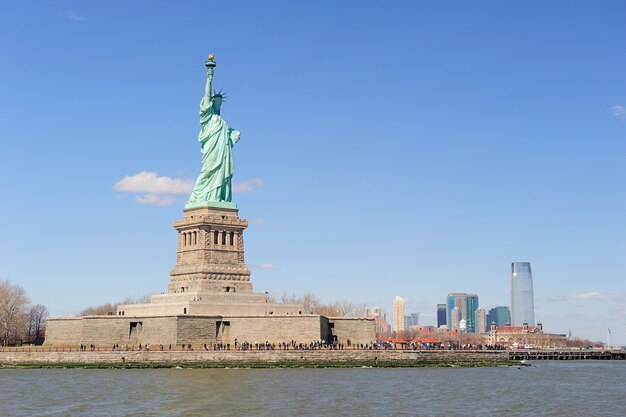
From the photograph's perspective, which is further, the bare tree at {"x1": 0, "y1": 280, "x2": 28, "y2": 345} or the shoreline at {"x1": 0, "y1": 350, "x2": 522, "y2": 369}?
the bare tree at {"x1": 0, "y1": 280, "x2": 28, "y2": 345}

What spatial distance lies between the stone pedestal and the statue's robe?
1775 millimetres

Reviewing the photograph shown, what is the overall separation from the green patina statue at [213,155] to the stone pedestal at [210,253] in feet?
4.96

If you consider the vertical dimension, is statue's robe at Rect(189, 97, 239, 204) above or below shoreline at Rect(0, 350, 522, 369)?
above

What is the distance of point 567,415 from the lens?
151 ft

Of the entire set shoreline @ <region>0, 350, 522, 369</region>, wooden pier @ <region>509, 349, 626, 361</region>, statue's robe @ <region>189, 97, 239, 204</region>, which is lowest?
shoreline @ <region>0, 350, 522, 369</region>

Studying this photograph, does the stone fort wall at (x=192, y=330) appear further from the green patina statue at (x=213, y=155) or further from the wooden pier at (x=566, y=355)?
the wooden pier at (x=566, y=355)

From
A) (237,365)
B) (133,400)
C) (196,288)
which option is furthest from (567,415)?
(196,288)

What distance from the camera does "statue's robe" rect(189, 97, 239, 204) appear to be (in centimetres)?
8738

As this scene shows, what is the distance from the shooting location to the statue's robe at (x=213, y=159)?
87375 millimetres

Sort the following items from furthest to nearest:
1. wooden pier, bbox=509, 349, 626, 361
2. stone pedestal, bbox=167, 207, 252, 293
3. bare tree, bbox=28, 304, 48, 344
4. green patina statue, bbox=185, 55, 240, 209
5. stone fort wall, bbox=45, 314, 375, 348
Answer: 1. wooden pier, bbox=509, 349, 626, 361
2. bare tree, bbox=28, 304, 48, 344
3. green patina statue, bbox=185, 55, 240, 209
4. stone pedestal, bbox=167, 207, 252, 293
5. stone fort wall, bbox=45, 314, 375, 348

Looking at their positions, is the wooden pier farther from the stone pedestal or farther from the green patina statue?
the green patina statue

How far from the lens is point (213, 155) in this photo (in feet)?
288

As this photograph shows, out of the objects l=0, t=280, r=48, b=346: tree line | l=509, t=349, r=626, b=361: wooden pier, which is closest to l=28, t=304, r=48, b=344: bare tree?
l=0, t=280, r=48, b=346: tree line

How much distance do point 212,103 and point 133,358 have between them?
2436cm
